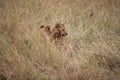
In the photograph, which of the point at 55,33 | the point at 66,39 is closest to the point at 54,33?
the point at 55,33

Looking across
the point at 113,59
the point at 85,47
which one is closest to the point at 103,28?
the point at 85,47

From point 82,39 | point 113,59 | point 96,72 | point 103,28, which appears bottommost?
point 96,72

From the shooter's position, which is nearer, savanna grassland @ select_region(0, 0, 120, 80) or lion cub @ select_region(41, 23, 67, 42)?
savanna grassland @ select_region(0, 0, 120, 80)

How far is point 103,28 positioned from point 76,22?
→ 0.35 meters

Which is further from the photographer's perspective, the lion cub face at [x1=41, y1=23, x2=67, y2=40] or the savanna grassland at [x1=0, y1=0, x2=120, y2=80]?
the lion cub face at [x1=41, y1=23, x2=67, y2=40]

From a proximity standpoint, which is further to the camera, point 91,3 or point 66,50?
point 91,3

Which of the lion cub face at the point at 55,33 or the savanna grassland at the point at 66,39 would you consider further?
the lion cub face at the point at 55,33

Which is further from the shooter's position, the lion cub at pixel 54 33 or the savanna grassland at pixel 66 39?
the lion cub at pixel 54 33

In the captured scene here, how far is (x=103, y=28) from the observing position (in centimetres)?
257

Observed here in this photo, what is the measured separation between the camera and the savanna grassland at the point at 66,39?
5.90 ft

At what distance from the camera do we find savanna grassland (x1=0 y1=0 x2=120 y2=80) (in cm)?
180

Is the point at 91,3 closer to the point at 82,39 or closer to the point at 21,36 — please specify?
the point at 82,39

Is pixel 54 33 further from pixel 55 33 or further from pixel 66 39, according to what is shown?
pixel 66 39

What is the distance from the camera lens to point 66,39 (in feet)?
7.64
